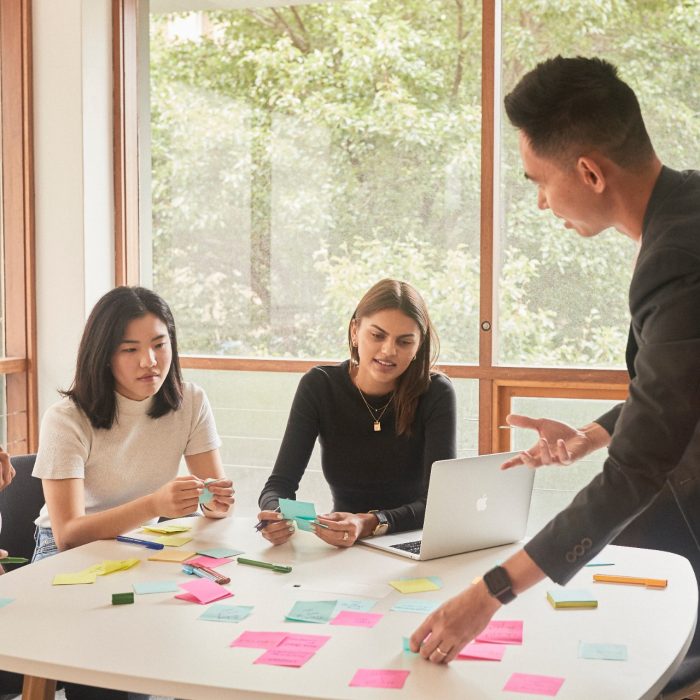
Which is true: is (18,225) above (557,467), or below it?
above

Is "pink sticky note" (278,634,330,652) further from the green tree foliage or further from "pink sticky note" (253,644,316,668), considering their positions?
the green tree foliage

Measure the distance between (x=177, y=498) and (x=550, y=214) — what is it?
2.23 m

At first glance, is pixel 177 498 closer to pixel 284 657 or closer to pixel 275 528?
pixel 275 528

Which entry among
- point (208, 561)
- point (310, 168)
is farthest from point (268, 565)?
point (310, 168)

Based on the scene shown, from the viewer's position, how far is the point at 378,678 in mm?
1455

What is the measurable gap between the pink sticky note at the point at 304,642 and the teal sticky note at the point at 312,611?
0.25 feet

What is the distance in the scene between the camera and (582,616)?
177cm

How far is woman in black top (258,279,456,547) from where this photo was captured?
2711 mm

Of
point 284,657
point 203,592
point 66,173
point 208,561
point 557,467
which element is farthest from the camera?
point 66,173

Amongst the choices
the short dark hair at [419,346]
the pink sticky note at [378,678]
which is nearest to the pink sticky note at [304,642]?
the pink sticky note at [378,678]

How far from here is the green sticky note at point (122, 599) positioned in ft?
5.96

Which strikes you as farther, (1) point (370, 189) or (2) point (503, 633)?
(1) point (370, 189)

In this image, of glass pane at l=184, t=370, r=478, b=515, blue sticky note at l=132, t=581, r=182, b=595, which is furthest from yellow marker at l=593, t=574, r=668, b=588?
glass pane at l=184, t=370, r=478, b=515

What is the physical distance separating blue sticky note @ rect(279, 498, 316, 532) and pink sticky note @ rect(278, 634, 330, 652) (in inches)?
22.3
